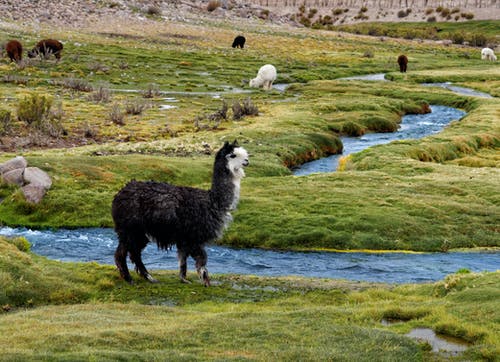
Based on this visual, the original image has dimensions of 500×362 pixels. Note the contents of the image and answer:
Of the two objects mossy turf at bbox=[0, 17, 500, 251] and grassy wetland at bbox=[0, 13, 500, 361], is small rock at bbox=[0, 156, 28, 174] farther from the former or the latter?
grassy wetland at bbox=[0, 13, 500, 361]

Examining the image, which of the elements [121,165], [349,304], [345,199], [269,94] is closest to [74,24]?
[269,94]

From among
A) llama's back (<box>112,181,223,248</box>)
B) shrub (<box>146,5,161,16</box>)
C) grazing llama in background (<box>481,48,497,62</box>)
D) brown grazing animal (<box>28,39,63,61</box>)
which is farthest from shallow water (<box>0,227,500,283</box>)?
shrub (<box>146,5,161,16</box>)

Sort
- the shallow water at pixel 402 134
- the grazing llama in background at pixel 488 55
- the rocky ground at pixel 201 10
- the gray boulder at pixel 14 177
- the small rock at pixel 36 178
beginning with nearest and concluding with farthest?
the gray boulder at pixel 14 177, the small rock at pixel 36 178, the shallow water at pixel 402 134, the rocky ground at pixel 201 10, the grazing llama in background at pixel 488 55

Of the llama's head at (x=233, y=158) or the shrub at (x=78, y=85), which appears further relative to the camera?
the shrub at (x=78, y=85)

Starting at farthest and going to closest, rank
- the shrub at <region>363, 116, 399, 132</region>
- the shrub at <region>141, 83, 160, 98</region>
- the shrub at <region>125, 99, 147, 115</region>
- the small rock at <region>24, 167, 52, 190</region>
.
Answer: the shrub at <region>141, 83, 160, 98</region> → the shrub at <region>363, 116, 399, 132</region> → the shrub at <region>125, 99, 147, 115</region> → the small rock at <region>24, 167, 52, 190</region>

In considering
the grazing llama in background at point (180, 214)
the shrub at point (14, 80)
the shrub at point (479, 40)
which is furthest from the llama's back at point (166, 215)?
the shrub at point (479, 40)

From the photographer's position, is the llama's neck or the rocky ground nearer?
→ the llama's neck

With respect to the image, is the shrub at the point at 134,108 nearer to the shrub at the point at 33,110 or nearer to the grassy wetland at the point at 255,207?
the grassy wetland at the point at 255,207

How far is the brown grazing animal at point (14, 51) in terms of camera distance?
6216 cm

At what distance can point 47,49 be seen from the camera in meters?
66.1

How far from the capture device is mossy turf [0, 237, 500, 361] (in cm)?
1205

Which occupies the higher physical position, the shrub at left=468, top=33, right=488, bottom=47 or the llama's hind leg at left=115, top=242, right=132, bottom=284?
the shrub at left=468, top=33, right=488, bottom=47

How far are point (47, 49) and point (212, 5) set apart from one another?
7714 centimetres

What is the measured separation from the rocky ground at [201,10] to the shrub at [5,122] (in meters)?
58.0
